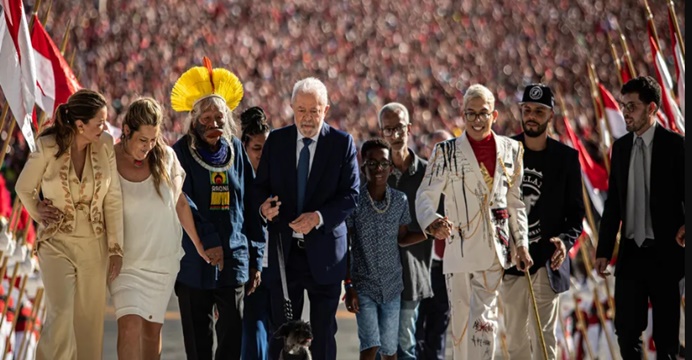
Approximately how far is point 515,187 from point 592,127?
1650 cm

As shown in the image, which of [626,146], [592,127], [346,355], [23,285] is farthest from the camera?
[592,127]

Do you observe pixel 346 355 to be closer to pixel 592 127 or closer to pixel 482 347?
pixel 482 347

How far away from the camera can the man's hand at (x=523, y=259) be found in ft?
24.3

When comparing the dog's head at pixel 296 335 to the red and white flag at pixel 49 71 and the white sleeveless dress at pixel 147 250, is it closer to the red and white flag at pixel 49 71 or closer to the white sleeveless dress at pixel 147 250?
the white sleeveless dress at pixel 147 250

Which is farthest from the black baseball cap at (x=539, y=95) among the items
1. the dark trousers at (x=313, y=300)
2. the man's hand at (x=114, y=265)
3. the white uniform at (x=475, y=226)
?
the man's hand at (x=114, y=265)

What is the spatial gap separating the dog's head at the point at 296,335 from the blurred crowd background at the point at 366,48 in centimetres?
1529

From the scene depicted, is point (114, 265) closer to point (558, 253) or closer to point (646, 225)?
point (558, 253)

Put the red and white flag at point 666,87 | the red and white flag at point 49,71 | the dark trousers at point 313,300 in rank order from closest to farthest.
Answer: the dark trousers at point 313,300
the red and white flag at point 49,71
the red and white flag at point 666,87

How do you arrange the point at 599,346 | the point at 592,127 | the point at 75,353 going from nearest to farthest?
the point at 75,353
the point at 599,346
the point at 592,127

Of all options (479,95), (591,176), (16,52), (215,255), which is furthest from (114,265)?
(591,176)

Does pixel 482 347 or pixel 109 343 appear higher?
pixel 109 343

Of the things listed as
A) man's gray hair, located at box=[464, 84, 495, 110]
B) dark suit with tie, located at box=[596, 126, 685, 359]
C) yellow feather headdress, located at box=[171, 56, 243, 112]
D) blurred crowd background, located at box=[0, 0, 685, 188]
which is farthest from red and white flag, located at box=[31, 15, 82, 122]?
blurred crowd background, located at box=[0, 0, 685, 188]

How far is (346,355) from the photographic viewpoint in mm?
11219

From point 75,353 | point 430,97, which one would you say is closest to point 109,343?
point 75,353
